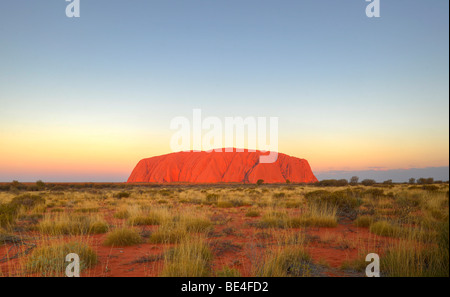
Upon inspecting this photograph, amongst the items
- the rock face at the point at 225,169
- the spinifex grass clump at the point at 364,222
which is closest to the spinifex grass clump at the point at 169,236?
the spinifex grass clump at the point at 364,222

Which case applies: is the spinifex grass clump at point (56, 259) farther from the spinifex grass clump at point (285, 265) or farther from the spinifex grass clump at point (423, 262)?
the spinifex grass clump at point (423, 262)

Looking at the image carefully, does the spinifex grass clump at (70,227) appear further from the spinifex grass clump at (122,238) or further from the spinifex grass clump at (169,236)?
the spinifex grass clump at (169,236)

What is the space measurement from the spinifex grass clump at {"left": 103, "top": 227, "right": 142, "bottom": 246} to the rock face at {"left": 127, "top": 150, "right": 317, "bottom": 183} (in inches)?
3411

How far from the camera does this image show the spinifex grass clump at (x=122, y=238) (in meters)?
7.07

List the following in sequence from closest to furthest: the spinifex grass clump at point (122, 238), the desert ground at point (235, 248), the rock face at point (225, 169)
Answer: the desert ground at point (235, 248), the spinifex grass clump at point (122, 238), the rock face at point (225, 169)

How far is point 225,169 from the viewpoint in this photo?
100938 millimetres

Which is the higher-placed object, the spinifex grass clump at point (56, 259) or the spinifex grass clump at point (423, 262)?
the spinifex grass clump at point (423, 262)

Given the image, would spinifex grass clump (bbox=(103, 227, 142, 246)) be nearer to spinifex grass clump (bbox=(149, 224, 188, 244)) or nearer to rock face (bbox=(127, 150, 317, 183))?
spinifex grass clump (bbox=(149, 224, 188, 244))

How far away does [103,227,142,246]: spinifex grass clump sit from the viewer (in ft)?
23.2

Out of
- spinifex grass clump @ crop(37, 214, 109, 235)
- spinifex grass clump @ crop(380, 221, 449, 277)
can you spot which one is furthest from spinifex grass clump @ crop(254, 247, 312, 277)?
spinifex grass clump @ crop(37, 214, 109, 235)

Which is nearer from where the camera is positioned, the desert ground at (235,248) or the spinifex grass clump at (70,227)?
the desert ground at (235,248)

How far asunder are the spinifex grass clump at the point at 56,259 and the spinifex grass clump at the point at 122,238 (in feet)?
5.11

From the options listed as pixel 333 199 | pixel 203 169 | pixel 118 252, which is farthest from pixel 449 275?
pixel 203 169

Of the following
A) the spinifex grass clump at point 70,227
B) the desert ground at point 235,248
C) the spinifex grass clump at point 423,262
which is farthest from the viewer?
the spinifex grass clump at point 70,227
